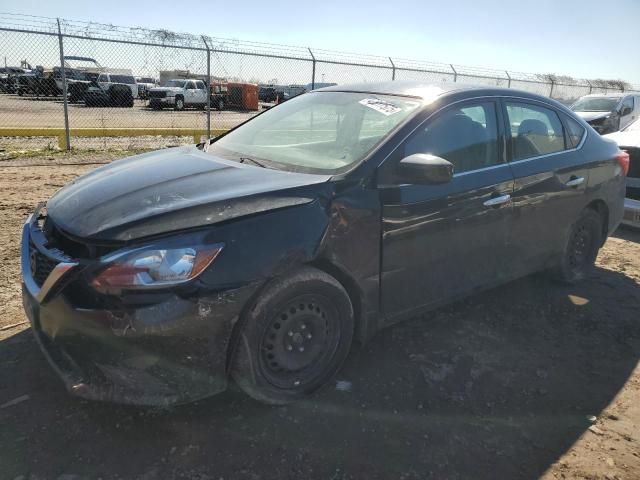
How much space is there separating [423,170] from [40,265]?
1.99 m

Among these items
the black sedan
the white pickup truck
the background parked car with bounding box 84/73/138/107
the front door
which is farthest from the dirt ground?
the white pickup truck

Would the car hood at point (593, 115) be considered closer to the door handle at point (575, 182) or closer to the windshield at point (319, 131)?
the door handle at point (575, 182)

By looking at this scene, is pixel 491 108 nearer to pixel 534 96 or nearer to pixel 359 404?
pixel 534 96

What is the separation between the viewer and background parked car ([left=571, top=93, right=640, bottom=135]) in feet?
42.4

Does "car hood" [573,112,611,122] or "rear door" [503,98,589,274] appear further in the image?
"car hood" [573,112,611,122]

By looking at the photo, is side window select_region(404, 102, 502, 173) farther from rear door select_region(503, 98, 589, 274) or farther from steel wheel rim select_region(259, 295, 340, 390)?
steel wheel rim select_region(259, 295, 340, 390)

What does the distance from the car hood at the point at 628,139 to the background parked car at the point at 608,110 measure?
247 inches

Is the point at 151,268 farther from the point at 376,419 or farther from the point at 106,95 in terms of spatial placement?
the point at 106,95

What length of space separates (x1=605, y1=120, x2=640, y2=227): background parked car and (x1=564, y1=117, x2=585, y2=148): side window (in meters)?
1.95

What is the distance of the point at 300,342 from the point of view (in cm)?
273

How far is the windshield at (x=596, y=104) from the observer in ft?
44.8

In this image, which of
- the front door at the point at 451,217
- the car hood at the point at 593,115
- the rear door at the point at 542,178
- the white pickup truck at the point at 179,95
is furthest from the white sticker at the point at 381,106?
the white pickup truck at the point at 179,95

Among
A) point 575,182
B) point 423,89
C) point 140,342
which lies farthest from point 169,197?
point 575,182

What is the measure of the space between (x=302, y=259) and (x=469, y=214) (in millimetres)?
1286
